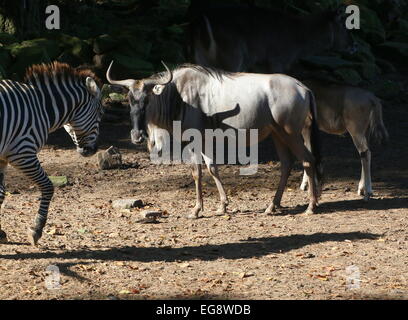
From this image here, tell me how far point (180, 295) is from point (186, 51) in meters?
9.20

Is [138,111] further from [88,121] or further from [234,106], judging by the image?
[234,106]

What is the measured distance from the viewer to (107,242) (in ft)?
30.0

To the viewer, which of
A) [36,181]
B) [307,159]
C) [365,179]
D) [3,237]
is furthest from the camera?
[365,179]

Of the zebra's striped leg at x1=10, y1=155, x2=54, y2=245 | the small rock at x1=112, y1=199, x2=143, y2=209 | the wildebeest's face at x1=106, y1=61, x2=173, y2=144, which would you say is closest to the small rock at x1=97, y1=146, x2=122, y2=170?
the small rock at x1=112, y1=199, x2=143, y2=209

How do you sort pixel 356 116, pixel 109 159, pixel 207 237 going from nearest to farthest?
1. pixel 207 237
2. pixel 356 116
3. pixel 109 159

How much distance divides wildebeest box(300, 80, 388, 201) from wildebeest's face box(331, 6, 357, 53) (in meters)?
A: 5.12

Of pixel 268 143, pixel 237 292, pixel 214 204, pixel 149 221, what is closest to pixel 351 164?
pixel 268 143

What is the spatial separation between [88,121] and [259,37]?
7.40 meters

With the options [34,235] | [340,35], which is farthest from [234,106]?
[340,35]

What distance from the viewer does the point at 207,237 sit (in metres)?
9.42

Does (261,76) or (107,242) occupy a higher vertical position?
(261,76)

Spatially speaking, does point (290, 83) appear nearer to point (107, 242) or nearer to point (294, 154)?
point (294, 154)

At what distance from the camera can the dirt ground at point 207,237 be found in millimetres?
7672

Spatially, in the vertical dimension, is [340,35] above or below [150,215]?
above
